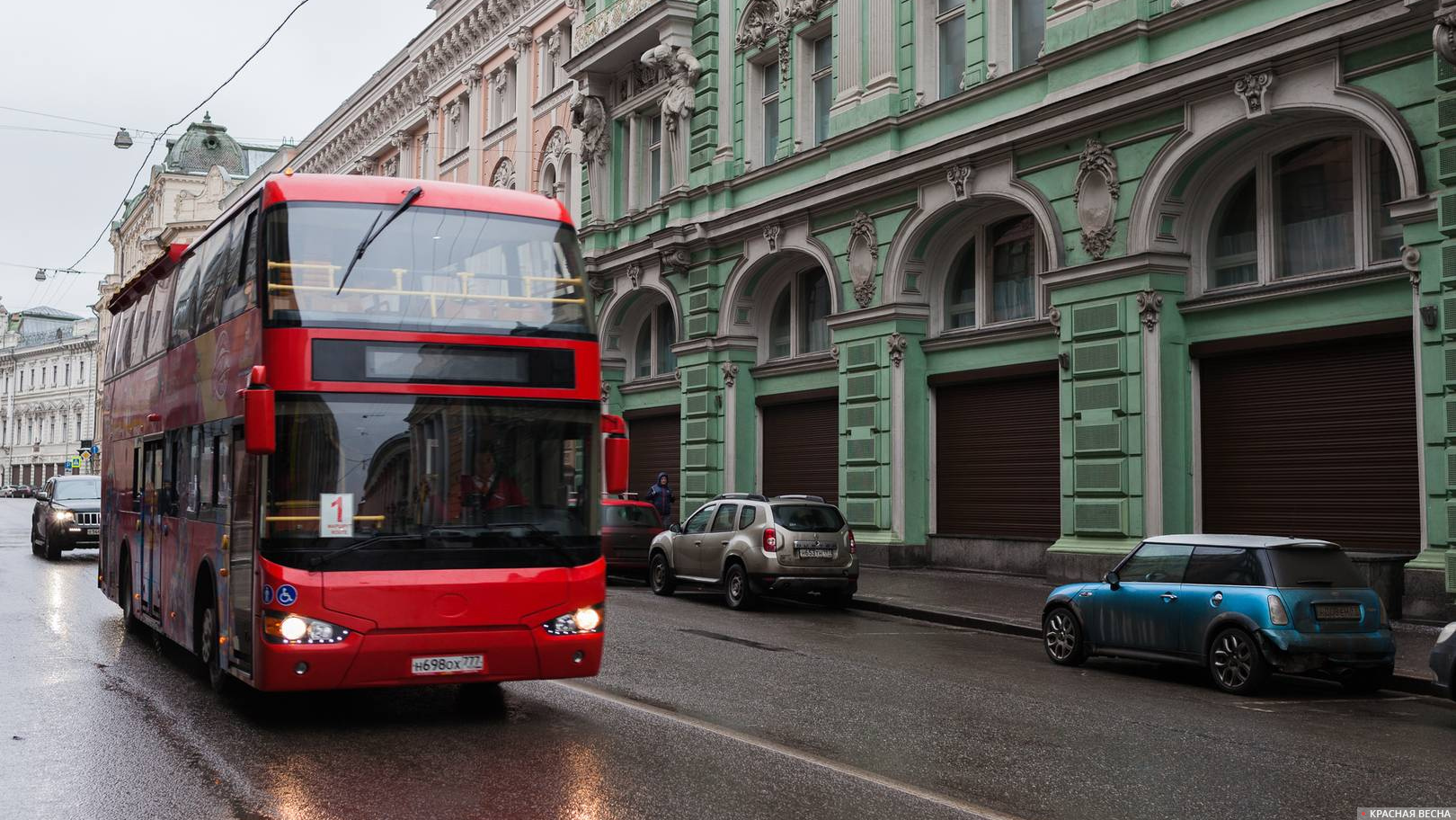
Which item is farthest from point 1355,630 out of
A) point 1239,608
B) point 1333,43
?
point 1333,43

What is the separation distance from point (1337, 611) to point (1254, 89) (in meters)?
8.38

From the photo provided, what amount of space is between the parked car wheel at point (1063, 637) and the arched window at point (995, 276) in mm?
9488

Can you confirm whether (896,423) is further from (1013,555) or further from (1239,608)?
(1239,608)

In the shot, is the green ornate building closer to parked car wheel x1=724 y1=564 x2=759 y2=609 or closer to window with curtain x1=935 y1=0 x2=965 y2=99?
window with curtain x1=935 y1=0 x2=965 y2=99

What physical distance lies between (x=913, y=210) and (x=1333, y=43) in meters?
8.24

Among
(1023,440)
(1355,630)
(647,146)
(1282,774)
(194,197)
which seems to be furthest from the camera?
(194,197)

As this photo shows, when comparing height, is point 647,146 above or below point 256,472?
above

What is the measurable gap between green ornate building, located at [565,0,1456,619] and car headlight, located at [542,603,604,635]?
10150 mm

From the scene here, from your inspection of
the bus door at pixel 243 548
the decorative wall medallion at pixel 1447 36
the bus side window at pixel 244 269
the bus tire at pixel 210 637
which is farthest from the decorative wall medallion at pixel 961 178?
the bus door at pixel 243 548

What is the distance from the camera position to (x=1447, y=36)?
48.0 ft

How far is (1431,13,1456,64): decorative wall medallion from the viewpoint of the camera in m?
14.6

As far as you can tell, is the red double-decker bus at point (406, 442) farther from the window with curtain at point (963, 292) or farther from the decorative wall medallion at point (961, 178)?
the window with curtain at point (963, 292)

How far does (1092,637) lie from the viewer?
12.9 meters

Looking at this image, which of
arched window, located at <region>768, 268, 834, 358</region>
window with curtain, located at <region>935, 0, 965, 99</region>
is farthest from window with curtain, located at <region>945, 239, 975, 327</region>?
arched window, located at <region>768, 268, 834, 358</region>
